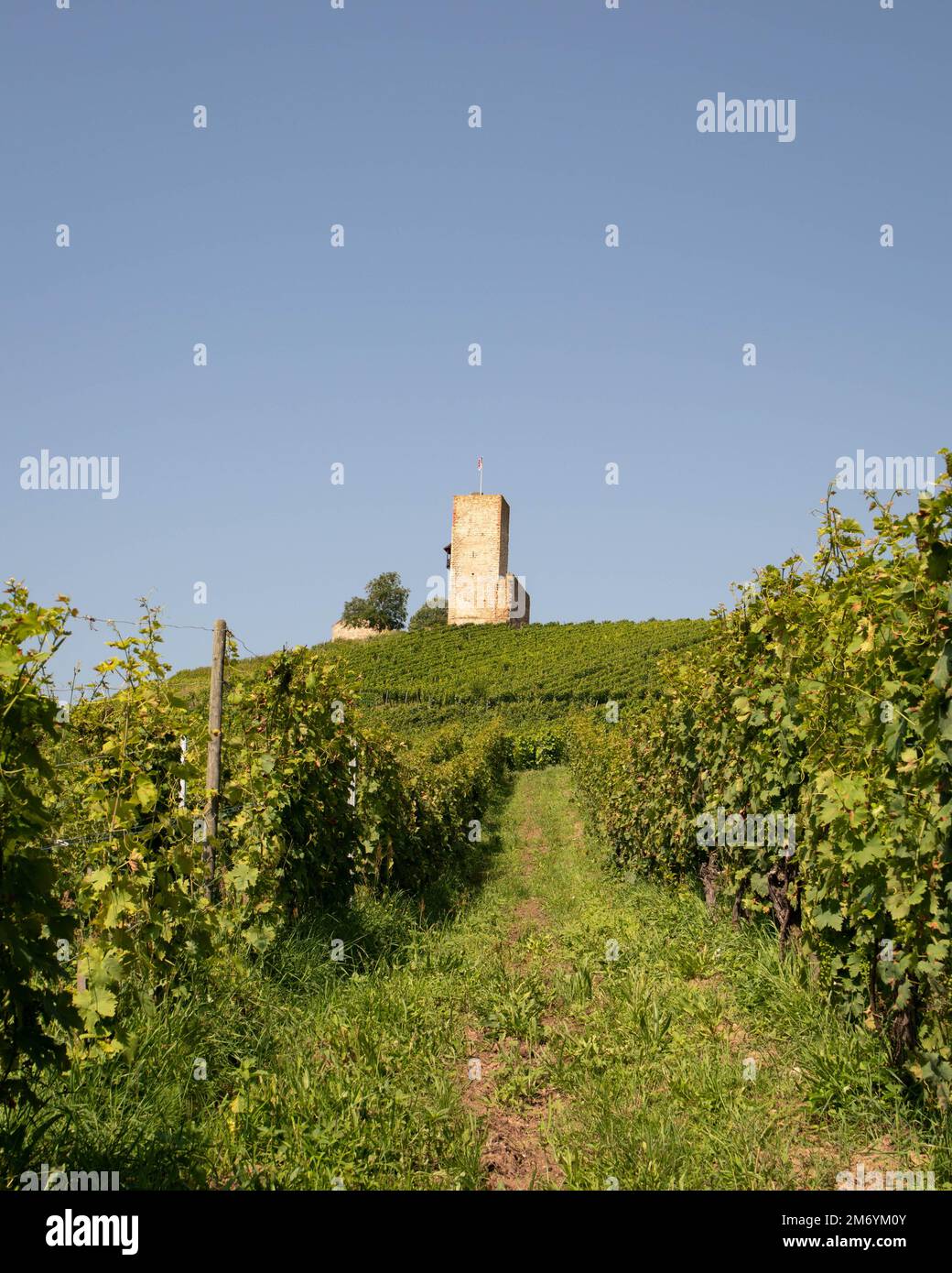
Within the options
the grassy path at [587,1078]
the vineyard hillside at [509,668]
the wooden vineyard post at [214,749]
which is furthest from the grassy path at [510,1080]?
the vineyard hillside at [509,668]

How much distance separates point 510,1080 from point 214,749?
303cm

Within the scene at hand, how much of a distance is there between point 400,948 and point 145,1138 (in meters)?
3.64

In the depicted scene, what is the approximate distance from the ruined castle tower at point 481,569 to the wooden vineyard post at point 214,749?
68.5 meters

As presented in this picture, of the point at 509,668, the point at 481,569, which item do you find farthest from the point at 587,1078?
the point at 481,569

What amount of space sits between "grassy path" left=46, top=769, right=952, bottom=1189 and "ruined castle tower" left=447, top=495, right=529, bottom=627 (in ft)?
226

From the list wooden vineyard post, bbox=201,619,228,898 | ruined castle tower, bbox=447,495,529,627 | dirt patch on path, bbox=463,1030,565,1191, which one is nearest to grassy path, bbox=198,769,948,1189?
dirt patch on path, bbox=463,1030,565,1191

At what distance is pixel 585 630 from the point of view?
6638cm

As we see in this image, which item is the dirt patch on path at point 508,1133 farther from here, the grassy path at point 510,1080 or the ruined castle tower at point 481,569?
the ruined castle tower at point 481,569

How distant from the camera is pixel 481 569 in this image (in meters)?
77.6

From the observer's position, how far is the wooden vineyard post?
6.41 metres

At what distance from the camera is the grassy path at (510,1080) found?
12.8ft

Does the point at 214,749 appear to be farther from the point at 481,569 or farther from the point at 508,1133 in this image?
the point at 481,569
